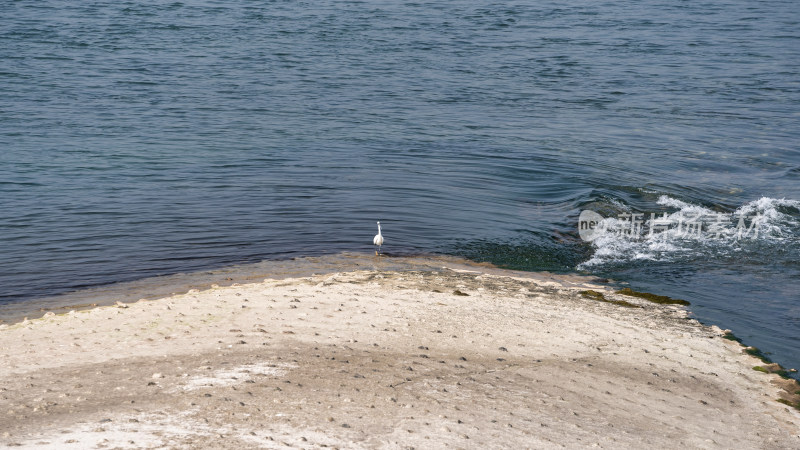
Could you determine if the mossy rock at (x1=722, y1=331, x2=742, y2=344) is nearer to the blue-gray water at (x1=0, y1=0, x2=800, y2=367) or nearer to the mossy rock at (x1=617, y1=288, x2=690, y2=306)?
the blue-gray water at (x1=0, y1=0, x2=800, y2=367)

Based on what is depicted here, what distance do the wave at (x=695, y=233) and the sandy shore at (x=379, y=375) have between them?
3098 mm

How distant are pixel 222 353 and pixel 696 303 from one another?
768cm

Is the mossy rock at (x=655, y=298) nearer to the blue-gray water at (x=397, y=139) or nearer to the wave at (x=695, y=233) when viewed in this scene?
the blue-gray water at (x=397, y=139)

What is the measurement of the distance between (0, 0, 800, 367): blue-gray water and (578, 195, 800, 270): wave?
0.09 meters

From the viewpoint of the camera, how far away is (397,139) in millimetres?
23500

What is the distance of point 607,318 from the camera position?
12094 millimetres

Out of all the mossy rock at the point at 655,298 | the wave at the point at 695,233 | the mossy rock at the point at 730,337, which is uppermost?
the wave at the point at 695,233

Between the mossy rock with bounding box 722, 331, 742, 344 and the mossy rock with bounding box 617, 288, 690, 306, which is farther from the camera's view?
the mossy rock with bounding box 617, 288, 690, 306

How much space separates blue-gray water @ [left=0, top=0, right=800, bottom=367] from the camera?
15.6 metres

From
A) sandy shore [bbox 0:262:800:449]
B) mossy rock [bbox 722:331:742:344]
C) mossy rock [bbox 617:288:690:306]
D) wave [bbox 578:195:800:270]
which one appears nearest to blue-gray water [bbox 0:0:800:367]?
wave [bbox 578:195:800:270]

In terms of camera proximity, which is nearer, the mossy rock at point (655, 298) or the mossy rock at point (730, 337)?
the mossy rock at point (730, 337)

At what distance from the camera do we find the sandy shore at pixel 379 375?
8.42 metres

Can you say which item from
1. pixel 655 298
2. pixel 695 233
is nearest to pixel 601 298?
pixel 655 298

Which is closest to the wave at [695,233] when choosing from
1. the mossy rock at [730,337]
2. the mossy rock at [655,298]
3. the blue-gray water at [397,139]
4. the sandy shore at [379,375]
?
the blue-gray water at [397,139]
